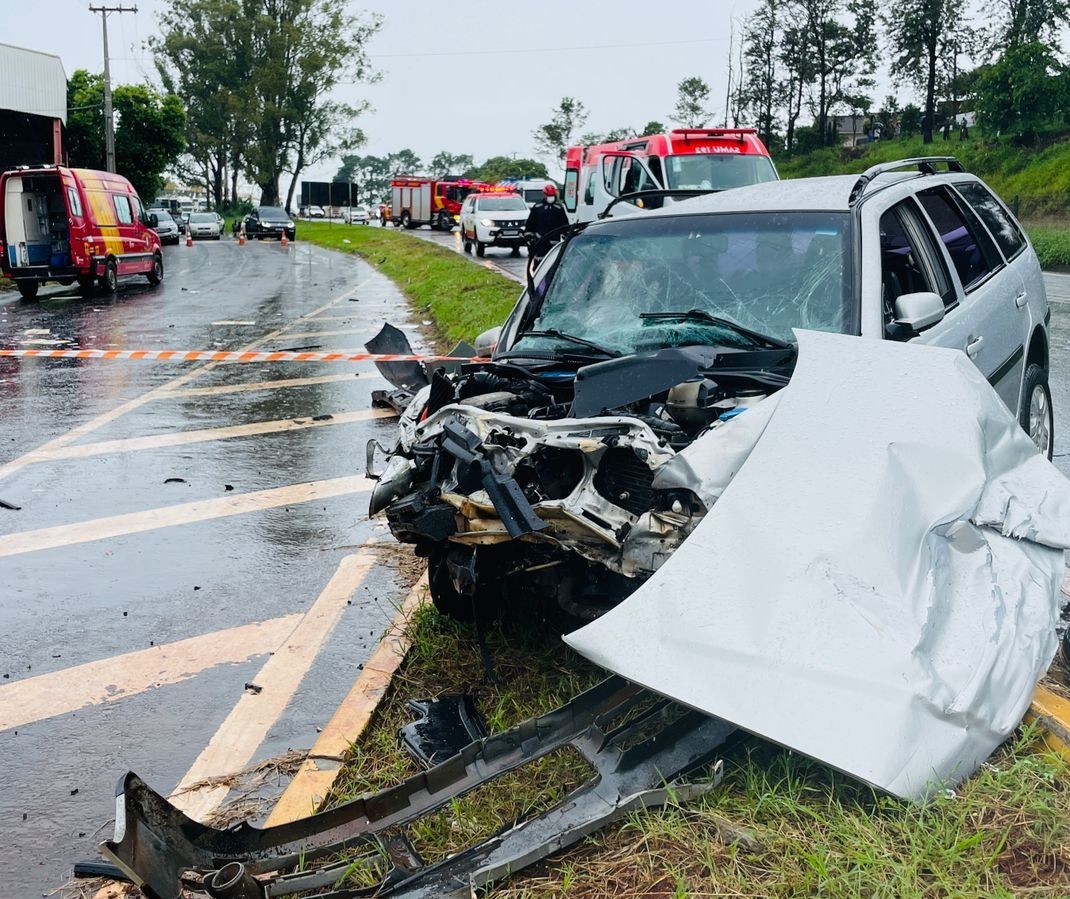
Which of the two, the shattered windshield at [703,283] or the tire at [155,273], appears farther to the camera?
the tire at [155,273]

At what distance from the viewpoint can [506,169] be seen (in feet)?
391

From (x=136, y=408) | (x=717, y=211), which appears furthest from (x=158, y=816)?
(x=136, y=408)

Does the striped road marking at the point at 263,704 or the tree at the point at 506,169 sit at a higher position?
the tree at the point at 506,169

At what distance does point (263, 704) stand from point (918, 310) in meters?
3.00

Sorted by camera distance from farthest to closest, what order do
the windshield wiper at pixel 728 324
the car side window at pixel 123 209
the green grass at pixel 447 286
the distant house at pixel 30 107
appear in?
the distant house at pixel 30 107
the car side window at pixel 123 209
the green grass at pixel 447 286
the windshield wiper at pixel 728 324

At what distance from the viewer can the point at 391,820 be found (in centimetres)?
335

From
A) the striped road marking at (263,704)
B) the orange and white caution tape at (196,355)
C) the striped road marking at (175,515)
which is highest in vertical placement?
the orange and white caution tape at (196,355)

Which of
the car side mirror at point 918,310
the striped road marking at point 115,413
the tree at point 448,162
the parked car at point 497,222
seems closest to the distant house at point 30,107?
the parked car at point 497,222

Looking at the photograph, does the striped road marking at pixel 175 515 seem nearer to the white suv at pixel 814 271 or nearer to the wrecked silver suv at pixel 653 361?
the wrecked silver suv at pixel 653 361

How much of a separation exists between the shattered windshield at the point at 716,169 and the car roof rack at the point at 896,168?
12.4 m

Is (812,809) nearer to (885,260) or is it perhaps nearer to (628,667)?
(628,667)

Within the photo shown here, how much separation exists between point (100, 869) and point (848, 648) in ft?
7.42

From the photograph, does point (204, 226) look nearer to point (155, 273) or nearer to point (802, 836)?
point (155, 273)

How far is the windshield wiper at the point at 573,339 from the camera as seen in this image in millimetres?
4875
